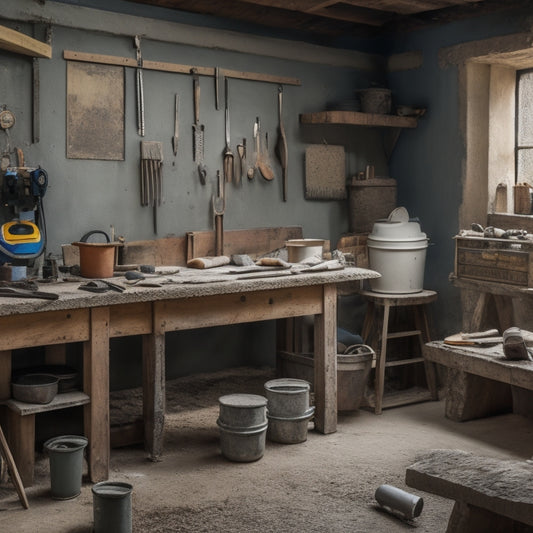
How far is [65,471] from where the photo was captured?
375 centimetres

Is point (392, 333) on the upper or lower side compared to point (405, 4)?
lower

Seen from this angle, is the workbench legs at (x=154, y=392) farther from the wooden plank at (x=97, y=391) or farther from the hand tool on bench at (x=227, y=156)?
the hand tool on bench at (x=227, y=156)

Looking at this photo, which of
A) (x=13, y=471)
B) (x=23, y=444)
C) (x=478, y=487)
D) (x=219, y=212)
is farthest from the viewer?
(x=219, y=212)

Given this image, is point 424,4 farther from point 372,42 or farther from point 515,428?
point 515,428

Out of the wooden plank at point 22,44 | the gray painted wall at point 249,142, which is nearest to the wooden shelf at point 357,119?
the gray painted wall at point 249,142

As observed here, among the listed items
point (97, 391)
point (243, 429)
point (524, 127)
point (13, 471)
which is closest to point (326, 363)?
point (243, 429)

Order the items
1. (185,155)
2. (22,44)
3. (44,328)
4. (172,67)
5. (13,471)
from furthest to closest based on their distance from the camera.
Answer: (185,155)
(172,67)
(22,44)
(44,328)
(13,471)

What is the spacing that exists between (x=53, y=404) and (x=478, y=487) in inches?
83.1

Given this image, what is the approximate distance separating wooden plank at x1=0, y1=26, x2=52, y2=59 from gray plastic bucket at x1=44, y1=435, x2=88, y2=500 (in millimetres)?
2198

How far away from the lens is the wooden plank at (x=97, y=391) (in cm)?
391

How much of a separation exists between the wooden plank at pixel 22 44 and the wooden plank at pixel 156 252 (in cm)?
129

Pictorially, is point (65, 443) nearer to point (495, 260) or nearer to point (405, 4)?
point (495, 260)

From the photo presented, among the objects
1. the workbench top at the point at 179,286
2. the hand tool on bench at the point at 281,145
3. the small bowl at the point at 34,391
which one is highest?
the hand tool on bench at the point at 281,145

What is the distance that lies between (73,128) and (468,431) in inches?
123
